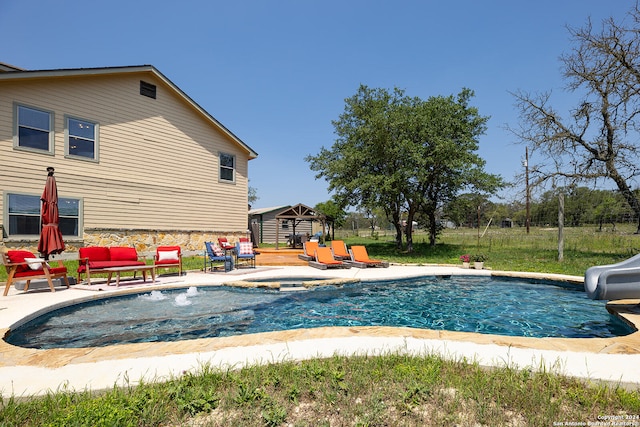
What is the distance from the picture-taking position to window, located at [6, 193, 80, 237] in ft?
34.3

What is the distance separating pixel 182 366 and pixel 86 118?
42.0 ft

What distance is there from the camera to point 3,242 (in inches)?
400

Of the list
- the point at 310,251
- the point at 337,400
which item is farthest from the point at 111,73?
the point at 337,400

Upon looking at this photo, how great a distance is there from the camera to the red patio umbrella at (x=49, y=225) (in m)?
7.71

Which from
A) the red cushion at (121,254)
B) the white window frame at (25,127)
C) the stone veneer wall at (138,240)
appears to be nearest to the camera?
the red cushion at (121,254)

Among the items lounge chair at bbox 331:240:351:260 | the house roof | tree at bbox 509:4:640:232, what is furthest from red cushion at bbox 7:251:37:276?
tree at bbox 509:4:640:232

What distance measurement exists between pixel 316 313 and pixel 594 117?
1758 cm

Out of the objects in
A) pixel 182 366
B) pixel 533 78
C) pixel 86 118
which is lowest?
pixel 182 366

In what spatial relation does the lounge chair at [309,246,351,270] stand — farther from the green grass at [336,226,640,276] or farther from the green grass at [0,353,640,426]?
the green grass at [0,353,640,426]

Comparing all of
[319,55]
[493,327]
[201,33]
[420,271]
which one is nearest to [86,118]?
[201,33]

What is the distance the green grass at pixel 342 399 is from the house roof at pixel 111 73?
1212 cm

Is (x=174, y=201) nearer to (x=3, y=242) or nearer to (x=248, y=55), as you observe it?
(x=3, y=242)

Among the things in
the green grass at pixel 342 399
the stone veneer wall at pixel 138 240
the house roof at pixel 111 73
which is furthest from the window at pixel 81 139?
the green grass at pixel 342 399

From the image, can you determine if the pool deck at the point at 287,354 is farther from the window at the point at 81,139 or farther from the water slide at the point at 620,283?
the window at the point at 81,139
